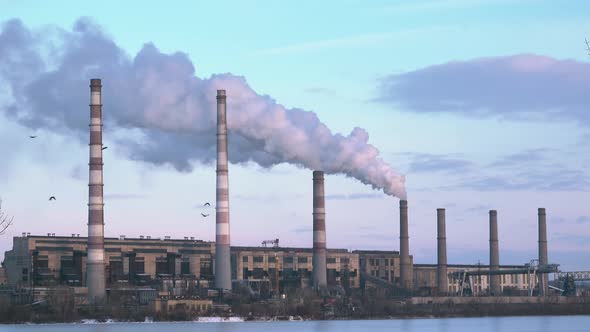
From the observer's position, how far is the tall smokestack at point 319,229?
84.9m

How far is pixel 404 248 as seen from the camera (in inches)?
3804

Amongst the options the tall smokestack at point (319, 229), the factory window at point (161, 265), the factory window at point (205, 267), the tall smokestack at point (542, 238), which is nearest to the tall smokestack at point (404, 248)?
the tall smokestack at point (319, 229)

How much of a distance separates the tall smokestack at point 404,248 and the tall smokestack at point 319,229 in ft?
25.6

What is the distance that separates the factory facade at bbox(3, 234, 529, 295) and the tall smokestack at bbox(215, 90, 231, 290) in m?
5.29

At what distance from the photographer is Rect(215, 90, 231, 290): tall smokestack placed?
77.6 m

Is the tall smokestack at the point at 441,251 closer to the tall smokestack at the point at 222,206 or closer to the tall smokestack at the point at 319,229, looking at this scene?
the tall smokestack at the point at 319,229

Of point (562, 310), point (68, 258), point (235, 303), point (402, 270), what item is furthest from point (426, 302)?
point (68, 258)

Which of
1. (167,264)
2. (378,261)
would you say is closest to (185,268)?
(167,264)

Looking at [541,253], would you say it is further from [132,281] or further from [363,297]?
[132,281]

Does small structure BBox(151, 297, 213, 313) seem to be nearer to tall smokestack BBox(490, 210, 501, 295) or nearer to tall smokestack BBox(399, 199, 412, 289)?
tall smokestack BBox(399, 199, 412, 289)

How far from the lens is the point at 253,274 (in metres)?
103

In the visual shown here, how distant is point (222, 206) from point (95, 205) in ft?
28.7

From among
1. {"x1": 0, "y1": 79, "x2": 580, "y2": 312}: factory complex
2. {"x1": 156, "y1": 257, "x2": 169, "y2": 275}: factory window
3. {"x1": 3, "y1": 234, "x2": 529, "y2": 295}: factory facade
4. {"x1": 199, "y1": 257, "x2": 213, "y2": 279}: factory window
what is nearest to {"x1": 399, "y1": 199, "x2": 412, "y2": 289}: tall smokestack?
{"x1": 0, "y1": 79, "x2": 580, "y2": 312}: factory complex

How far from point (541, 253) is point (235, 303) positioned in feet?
117
